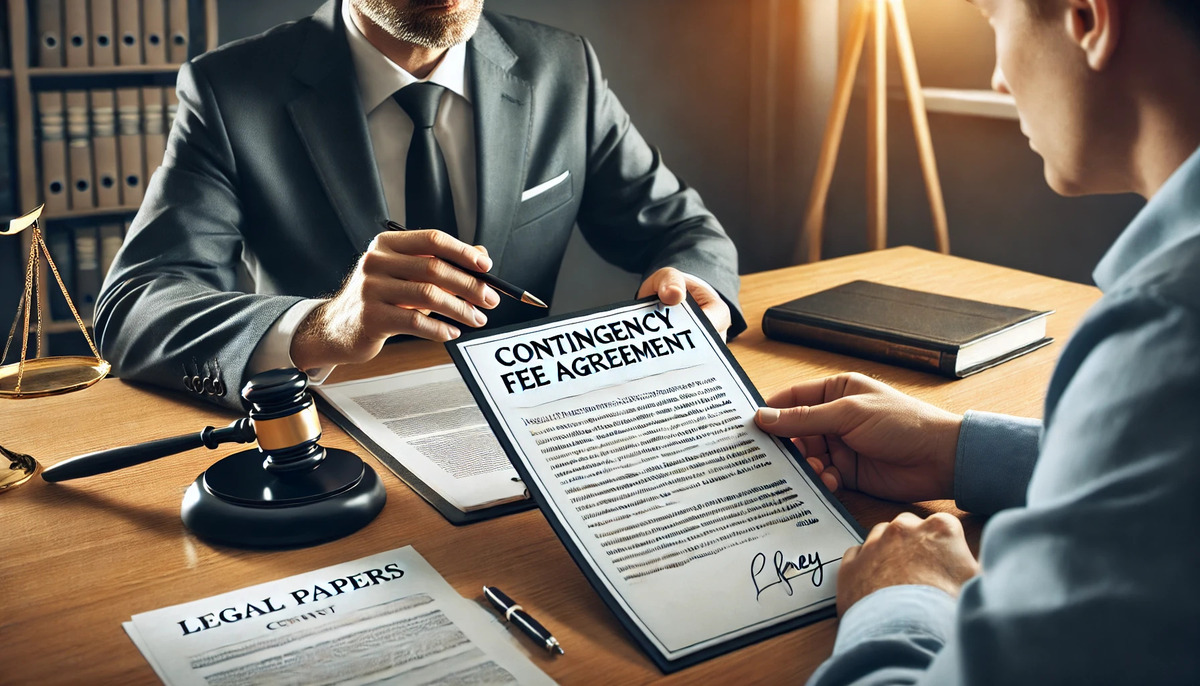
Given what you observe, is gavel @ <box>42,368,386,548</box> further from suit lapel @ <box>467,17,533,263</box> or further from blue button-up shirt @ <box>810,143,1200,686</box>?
suit lapel @ <box>467,17,533,263</box>

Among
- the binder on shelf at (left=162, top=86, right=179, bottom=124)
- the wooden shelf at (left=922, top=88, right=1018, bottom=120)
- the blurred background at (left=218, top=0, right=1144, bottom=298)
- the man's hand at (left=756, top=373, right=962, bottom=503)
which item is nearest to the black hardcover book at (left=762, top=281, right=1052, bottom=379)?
the man's hand at (left=756, top=373, right=962, bottom=503)

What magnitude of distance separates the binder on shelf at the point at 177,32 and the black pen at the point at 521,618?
2975mm

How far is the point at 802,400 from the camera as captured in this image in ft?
3.62

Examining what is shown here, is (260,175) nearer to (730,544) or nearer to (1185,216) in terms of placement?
(730,544)

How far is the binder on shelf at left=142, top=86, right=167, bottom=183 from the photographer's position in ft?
10.7

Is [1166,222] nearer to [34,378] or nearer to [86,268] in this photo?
[34,378]

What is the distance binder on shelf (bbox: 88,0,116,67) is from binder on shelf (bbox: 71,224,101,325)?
0.55 meters

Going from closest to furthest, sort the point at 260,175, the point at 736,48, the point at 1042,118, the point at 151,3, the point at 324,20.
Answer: the point at 1042,118
the point at 260,175
the point at 324,20
the point at 151,3
the point at 736,48

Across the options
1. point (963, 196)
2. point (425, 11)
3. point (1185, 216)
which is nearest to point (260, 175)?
point (425, 11)

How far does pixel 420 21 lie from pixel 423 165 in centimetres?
25

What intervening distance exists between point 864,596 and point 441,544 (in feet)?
1.22

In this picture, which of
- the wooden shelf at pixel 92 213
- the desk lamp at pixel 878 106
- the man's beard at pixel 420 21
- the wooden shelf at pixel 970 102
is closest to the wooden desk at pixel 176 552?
the man's beard at pixel 420 21
